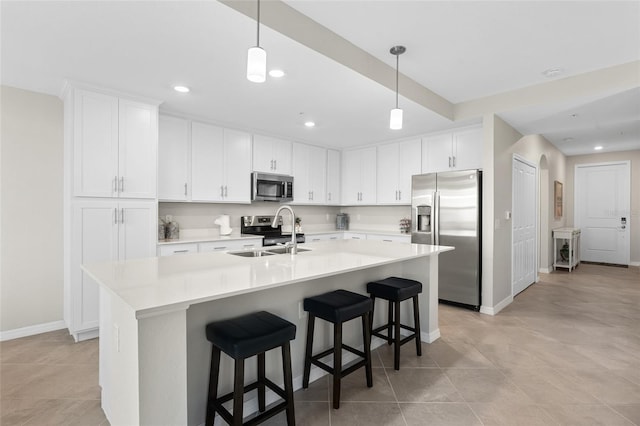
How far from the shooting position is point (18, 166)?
3.12 meters

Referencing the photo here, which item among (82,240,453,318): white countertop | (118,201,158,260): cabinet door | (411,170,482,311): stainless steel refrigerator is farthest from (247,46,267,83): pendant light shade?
(411,170,482,311): stainless steel refrigerator

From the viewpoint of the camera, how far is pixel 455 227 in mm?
4098

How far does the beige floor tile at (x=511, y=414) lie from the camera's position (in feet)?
6.27

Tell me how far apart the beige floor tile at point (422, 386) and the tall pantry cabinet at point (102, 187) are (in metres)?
2.66

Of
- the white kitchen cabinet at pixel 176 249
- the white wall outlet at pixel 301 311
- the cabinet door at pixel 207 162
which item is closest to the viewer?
the white wall outlet at pixel 301 311

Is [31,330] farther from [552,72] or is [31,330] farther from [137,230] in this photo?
[552,72]

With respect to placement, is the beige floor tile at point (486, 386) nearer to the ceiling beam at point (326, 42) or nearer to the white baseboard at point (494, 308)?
the white baseboard at point (494, 308)

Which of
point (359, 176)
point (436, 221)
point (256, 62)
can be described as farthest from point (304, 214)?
point (256, 62)

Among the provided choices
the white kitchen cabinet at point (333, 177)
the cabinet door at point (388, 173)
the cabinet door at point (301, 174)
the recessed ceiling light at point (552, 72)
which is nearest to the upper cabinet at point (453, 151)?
the cabinet door at point (388, 173)

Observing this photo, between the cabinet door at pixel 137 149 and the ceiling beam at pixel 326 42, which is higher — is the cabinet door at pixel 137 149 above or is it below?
below

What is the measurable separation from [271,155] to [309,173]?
83 cm

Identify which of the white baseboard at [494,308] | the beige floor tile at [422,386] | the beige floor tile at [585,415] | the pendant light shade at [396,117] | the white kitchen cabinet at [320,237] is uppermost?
the pendant light shade at [396,117]

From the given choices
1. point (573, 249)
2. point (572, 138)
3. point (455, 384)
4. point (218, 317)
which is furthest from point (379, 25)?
point (573, 249)

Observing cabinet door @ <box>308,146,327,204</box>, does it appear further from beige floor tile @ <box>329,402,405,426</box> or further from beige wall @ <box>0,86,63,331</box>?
beige floor tile @ <box>329,402,405,426</box>
